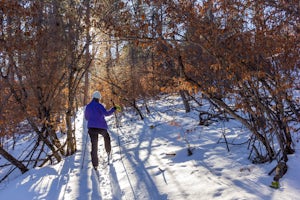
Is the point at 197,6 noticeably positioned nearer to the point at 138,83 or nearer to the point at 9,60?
the point at 9,60

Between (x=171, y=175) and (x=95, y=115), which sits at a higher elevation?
(x=95, y=115)

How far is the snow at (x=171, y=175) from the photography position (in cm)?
433

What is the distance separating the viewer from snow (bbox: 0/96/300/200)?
433cm

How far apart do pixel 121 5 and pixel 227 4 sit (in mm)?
1699

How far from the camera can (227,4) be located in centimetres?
439

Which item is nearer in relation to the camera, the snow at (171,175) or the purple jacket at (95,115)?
the snow at (171,175)

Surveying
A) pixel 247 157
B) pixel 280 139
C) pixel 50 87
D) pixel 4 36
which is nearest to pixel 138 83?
pixel 50 87

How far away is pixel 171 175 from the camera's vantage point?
550 centimetres

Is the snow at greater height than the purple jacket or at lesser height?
lesser

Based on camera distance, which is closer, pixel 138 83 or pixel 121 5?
pixel 121 5

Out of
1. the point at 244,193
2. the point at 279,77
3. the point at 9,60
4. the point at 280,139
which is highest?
the point at 9,60

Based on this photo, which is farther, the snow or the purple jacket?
the purple jacket

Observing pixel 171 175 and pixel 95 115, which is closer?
pixel 171 175

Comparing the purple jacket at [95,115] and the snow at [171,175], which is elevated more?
the purple jacket at [95,115]
